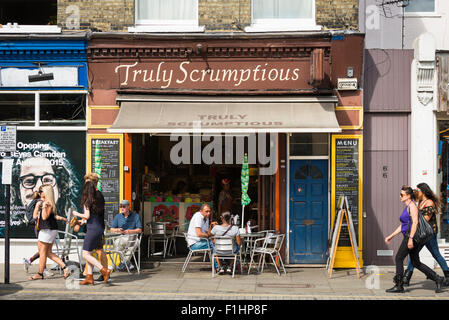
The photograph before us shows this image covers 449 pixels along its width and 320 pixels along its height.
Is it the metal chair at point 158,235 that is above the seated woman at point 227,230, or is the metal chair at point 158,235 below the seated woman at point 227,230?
below

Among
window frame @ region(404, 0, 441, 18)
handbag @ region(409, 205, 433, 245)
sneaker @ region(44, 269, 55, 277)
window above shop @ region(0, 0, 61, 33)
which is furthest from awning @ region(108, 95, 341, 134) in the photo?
window above shop @ region(0, 0, 61, 33)

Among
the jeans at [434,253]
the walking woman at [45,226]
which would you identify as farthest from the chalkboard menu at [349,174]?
the walking woman at [45,226]

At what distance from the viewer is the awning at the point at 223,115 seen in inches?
468

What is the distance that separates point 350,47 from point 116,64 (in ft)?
17.0

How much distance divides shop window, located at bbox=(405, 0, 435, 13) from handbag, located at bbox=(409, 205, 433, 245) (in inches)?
213

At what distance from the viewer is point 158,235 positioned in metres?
14.0

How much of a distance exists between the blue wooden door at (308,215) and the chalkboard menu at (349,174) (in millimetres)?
453

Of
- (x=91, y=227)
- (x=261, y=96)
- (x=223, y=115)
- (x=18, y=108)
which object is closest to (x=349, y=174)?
(x=261, y=96)

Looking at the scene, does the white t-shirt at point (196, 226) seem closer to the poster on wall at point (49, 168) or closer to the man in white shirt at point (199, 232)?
the man in white shirt at point (199, 232)

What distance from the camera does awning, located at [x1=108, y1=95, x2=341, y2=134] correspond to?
11.9 meters

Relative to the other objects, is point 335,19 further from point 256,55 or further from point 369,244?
point 369,244

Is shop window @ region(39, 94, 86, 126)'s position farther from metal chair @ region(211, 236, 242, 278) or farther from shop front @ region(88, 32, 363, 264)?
metal chair @ region(211, 236, 242, 278)

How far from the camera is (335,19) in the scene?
13.0 metres

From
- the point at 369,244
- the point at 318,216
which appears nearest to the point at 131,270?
the point at 318,216
